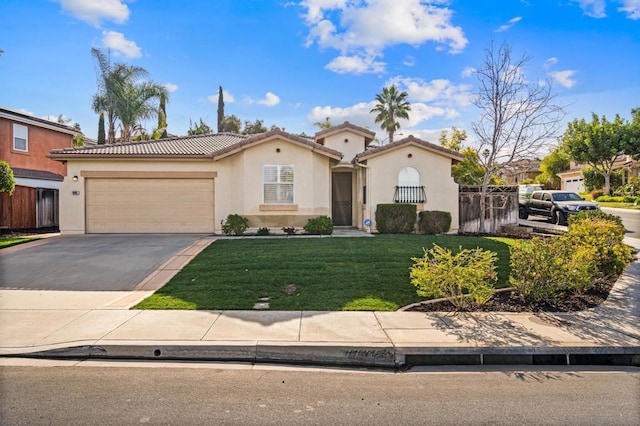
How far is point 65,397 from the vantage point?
13.9 ft

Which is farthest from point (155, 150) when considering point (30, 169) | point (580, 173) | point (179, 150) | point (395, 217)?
point (580, 173)

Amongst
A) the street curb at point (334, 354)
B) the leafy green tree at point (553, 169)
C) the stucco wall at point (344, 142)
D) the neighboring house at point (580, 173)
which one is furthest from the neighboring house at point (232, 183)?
the leafy green tree at point (553, 169)

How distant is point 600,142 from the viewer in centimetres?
3388

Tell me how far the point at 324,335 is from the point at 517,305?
3920 mm

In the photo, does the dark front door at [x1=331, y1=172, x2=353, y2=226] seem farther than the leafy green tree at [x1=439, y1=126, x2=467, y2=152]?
No

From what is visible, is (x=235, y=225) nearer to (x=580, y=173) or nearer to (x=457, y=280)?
(x=457, y=280)

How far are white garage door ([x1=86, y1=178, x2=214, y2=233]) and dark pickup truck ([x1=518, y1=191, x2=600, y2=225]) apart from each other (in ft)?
56.3

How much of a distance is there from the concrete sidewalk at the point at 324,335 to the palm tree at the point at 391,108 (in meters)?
31.9

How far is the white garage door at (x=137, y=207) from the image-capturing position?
1593cm

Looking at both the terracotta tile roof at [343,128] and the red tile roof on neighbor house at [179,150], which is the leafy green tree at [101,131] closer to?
the red tile roof on neighbor house at [179,150]

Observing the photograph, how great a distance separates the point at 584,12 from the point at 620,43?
51.2 inches

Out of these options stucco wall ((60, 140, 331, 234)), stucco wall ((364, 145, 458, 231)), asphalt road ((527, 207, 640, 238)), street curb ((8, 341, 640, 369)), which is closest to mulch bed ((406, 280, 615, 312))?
street curb ((8, 341, 640, 369))

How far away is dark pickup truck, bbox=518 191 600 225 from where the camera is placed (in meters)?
19.7

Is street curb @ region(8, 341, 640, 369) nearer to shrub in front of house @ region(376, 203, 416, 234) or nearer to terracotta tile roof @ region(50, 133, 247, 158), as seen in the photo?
shrub in front of house @ region(376, 203, 416, 234)
